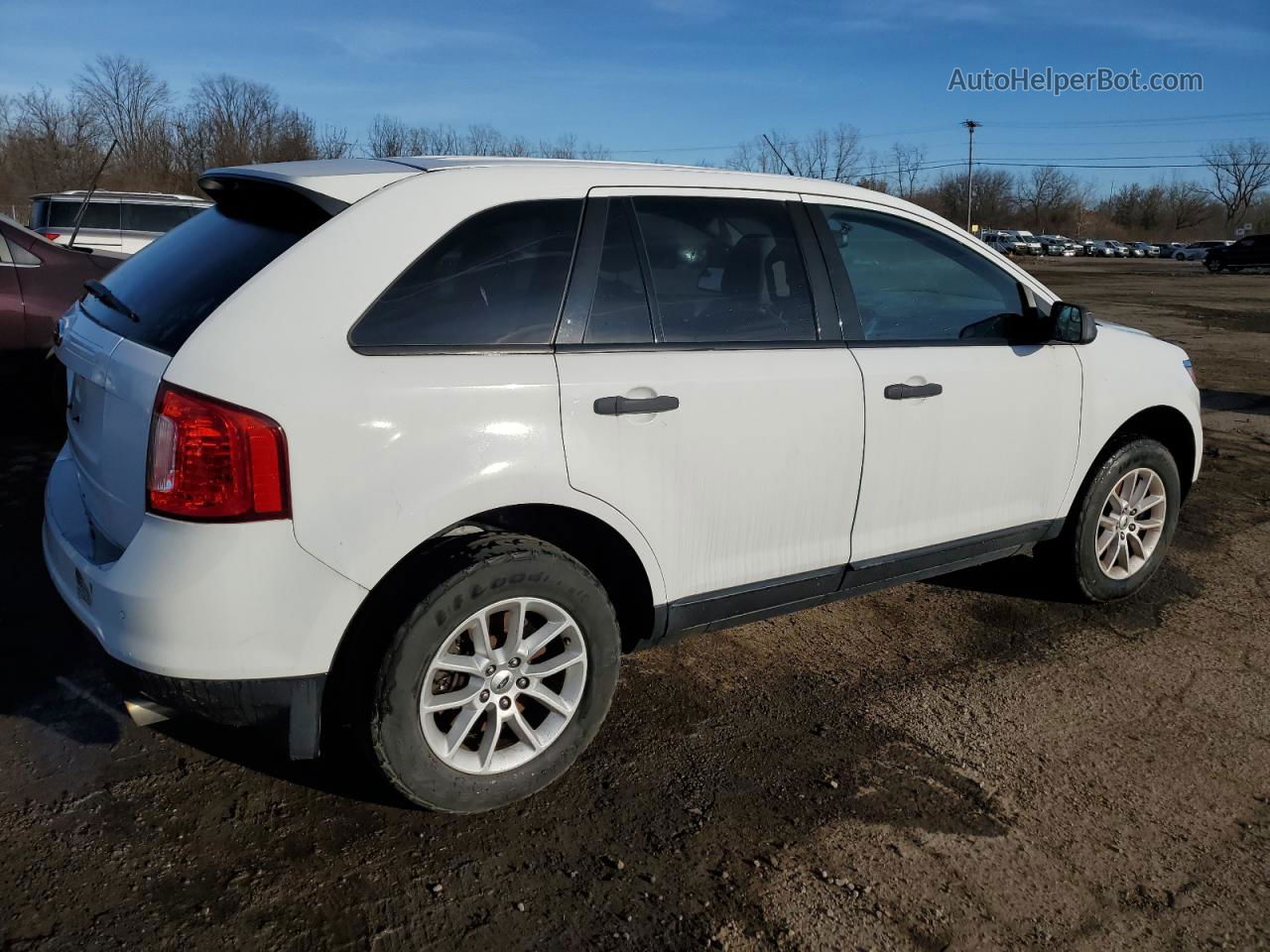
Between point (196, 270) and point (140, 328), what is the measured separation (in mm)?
238

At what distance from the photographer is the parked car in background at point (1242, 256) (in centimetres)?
4444

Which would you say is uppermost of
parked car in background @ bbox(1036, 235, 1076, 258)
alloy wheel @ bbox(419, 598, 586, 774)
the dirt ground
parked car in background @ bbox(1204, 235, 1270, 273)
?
parked car in background @ bbox(1036, 235, 1076, 258)

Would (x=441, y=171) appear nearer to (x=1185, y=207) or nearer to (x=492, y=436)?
(x=492, y=436)

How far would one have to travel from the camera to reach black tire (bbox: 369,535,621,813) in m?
2.63

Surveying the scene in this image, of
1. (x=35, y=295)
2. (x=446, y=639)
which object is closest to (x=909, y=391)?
(x=446, y=639)

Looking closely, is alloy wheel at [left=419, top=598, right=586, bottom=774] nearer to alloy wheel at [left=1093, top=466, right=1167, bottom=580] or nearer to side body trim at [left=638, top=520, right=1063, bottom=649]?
side body trim at [left=638, top=520, right=1063, bottom=649]

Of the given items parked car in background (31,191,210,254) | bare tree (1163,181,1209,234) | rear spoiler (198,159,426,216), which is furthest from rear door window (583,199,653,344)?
bare tree (1163,181,1209,234)

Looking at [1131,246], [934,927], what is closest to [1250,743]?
A: [934,927]

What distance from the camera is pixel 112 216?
15.7 meters

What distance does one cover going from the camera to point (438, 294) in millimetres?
2775

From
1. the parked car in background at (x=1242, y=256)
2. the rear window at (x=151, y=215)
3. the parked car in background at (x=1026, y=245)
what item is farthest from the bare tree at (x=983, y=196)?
the rear window at (x=151, y=215)

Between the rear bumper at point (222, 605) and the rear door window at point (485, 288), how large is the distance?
605 millimetres

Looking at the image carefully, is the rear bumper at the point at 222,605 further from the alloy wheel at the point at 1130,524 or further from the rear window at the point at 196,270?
the alloy wheel at the point at 1130,524

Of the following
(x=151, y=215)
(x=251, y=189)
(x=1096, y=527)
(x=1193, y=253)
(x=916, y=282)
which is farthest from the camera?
(x=1193, y=253)
